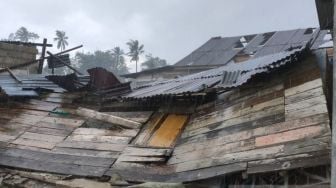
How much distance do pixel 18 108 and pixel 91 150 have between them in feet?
10.2

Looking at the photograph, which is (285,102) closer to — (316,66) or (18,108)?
(316,66)

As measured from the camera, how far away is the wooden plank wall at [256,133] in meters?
5.04

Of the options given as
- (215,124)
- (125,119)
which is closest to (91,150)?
(125,119)

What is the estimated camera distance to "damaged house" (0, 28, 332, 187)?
5191mm

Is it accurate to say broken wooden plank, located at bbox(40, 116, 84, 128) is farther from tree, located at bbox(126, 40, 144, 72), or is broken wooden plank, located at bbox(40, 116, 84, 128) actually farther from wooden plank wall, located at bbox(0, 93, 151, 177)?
tree, located at bbox(126, 40, 144, 72)

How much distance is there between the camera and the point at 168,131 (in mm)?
7344

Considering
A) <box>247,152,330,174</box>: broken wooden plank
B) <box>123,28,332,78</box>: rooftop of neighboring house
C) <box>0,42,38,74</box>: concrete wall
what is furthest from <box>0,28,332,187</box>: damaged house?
<box>123,28,332,78</box>: rooftop of neighboring house

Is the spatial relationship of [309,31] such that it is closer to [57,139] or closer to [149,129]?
[149,129]

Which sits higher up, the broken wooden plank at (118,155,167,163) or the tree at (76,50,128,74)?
the tree at (76,50,128,74)

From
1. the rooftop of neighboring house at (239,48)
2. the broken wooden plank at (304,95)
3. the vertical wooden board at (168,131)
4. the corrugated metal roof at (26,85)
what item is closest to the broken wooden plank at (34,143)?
the corrugated metal roof at (26,85)

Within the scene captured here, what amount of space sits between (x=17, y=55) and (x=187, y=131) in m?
10.2

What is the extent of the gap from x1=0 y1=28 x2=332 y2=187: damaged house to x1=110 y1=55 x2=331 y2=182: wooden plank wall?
2 cm

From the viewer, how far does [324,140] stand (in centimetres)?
484

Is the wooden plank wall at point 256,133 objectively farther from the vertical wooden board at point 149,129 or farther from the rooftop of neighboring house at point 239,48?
the rooftop of neighboring house at point 239,48
